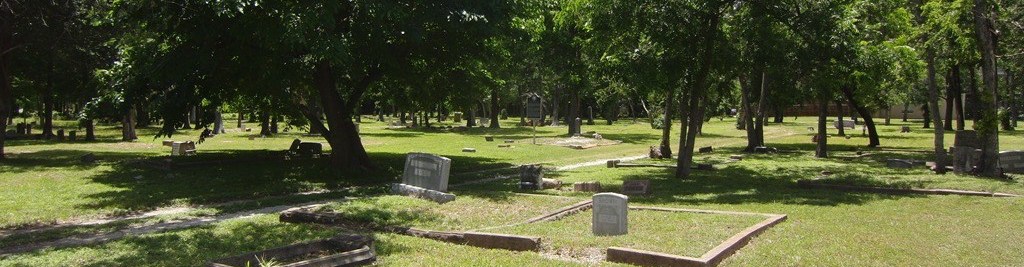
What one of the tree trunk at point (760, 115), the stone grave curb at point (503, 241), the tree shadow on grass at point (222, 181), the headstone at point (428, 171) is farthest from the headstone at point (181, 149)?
the tree trunk at point (760, 115)

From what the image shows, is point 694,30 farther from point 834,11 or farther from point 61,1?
point 61,1

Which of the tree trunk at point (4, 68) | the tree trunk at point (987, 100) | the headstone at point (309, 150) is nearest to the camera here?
the tree trunk at point (987, 100)

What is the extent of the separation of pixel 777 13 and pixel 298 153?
1648cm

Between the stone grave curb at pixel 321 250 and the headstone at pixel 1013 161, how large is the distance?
699 inches

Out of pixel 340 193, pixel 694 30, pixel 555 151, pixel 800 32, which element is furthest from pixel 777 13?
pixel 555 151

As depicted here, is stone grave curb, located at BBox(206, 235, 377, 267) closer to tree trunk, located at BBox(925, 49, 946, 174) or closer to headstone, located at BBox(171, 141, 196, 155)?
tree trunk, located at BBox(925, 49, 946, 174)

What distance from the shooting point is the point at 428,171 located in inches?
590

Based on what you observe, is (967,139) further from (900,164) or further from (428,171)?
(428,171)

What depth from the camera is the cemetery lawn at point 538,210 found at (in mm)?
9078

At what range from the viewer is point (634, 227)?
11.0 meters

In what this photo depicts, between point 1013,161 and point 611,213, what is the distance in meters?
14.8

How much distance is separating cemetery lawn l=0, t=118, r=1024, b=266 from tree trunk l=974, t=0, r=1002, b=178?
0.98 m

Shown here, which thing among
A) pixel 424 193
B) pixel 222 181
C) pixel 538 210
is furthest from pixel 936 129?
pixel 222 181

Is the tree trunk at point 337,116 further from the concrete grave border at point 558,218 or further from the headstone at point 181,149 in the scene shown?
the headstone at point 181,149
